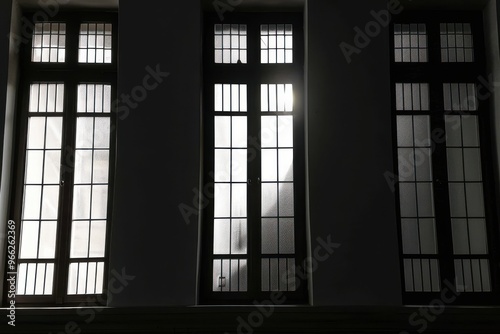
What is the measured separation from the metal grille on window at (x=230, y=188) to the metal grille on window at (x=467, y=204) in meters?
2.08

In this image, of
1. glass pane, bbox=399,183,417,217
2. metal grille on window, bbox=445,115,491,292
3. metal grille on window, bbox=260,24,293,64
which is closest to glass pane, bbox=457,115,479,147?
metal grille on window, bbox=445,115,491,292

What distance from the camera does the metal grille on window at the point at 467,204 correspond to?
234 inches

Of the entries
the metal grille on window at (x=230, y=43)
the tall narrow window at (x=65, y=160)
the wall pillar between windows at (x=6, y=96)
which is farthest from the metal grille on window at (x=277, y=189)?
the wall pillar between windows at (x=6, y=96)

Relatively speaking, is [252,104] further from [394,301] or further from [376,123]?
[394,301]

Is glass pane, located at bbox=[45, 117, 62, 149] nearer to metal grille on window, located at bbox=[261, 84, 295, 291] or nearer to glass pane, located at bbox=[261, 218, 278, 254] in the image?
metal grille on window, located at bbox=[261, 84, 295, 291]

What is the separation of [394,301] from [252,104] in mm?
2383

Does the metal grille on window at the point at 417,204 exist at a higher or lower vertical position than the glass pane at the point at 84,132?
lower

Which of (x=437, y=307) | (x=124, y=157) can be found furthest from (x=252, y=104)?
(x=437, y=307)

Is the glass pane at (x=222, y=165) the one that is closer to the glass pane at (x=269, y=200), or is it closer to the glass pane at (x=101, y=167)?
the glass pane at (x=269, y=200)

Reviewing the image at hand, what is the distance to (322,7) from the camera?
240 inches

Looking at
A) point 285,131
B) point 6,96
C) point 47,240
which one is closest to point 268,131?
point 285,131

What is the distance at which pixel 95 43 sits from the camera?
6.34m

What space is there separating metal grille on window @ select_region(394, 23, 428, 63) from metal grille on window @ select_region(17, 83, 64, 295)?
3526 millimetres

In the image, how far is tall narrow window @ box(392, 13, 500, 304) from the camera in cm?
594
